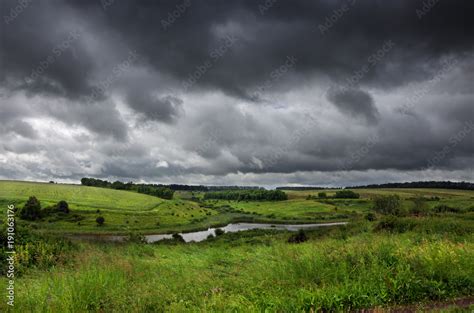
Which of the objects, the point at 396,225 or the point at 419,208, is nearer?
the point at 396,225

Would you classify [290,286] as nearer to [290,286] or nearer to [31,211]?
[290,286]

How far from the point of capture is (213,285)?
824cm

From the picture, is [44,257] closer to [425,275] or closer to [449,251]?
[425,275]

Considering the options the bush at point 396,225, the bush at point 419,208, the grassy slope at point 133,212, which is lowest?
the grassy slope at point 133,212

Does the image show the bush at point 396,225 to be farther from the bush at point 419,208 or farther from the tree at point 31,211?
the tree at point 31,211

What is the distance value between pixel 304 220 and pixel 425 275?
4502 inches

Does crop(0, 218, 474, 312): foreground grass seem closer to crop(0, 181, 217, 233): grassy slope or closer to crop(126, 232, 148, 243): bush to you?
crop(126, 232, 148, 243): bush

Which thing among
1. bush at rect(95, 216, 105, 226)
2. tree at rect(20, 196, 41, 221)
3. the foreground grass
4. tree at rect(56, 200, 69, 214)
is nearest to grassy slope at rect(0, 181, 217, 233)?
bush at rect(95, 216, 105, 226)

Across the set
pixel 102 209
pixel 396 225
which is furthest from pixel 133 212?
pixel 396 225

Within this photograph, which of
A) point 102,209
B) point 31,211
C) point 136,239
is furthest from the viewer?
point 102,209

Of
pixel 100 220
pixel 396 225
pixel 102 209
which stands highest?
pixel 396 225

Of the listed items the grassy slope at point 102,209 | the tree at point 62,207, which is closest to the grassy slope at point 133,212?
the grassy slope at point 102,209

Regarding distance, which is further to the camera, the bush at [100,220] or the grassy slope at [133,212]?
the grassy slope at [133,212]

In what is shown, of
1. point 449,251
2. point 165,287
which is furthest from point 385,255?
point 165,287
